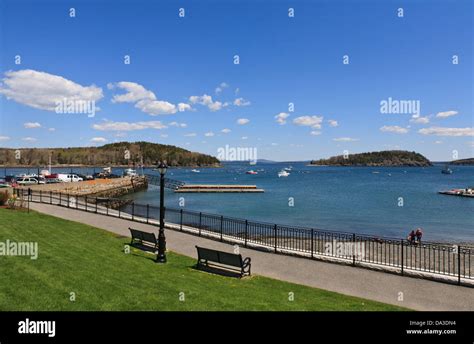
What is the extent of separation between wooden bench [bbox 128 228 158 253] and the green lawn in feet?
4.77

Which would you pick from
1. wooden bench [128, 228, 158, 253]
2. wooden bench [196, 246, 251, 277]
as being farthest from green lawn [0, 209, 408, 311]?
wooden bench [128, 228, 158, 253]

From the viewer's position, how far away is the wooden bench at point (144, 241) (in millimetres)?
15856

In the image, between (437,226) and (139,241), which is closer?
(139,241)

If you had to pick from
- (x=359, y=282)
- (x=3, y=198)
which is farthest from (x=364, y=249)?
(x=3, y=198)

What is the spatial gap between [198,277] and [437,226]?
33.9 m

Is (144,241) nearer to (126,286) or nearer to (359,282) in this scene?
(126,286)

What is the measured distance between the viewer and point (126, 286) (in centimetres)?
912

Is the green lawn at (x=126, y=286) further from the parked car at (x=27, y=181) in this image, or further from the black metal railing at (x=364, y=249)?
the parked car at (x=27, y=181)

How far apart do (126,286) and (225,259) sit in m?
4.27
